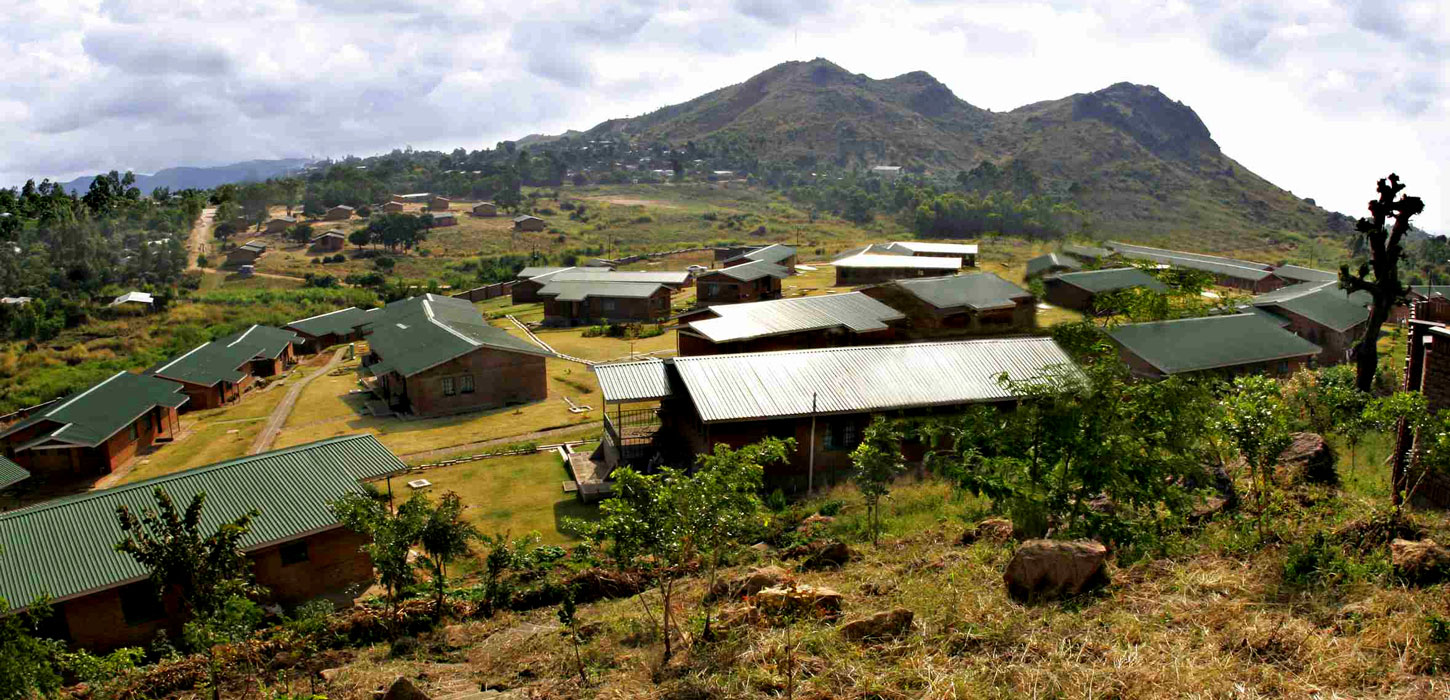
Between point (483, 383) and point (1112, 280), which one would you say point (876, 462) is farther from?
point (1112, 280)

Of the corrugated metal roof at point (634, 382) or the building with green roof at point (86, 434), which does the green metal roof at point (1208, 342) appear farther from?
the building with green roof at point (86, 434)

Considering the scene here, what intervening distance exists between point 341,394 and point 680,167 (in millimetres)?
144030

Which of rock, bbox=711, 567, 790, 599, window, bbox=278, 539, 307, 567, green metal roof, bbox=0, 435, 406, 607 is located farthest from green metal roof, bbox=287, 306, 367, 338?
rock, bbox=711, 567, 790, 599

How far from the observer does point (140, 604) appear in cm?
1925

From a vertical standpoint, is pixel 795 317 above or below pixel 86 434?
above

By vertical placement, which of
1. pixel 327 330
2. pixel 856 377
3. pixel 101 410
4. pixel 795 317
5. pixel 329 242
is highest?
pixel 329 242

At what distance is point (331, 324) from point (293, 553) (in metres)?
48.3

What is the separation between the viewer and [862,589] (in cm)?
1383

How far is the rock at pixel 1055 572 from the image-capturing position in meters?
12.2

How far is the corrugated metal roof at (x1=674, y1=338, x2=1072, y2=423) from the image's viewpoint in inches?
1075

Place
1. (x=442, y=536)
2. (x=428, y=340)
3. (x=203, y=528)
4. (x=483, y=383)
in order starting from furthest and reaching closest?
(x=428, y=340) → (x=483, y=383) → (x=203, y=528) → (x=442, y=536)

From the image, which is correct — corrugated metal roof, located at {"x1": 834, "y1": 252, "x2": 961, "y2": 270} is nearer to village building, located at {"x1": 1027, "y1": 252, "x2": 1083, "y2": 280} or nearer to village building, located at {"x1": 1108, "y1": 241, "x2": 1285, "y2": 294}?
village building, located at {"x1": 1027, "y1": 252, "x2": 1083, "y2": 280}

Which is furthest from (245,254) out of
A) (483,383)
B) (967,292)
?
(967,292)

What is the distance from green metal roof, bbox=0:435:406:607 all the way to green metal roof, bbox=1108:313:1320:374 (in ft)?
97.4
